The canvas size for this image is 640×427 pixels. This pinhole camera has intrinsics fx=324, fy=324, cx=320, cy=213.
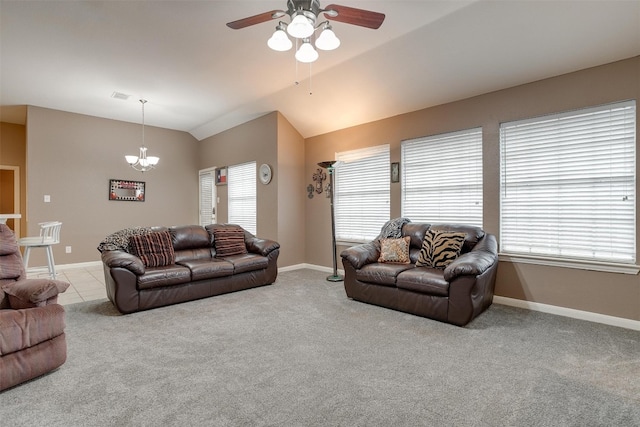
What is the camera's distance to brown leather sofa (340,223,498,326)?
3.02 meters

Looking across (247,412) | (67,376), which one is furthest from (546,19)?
(67,376)

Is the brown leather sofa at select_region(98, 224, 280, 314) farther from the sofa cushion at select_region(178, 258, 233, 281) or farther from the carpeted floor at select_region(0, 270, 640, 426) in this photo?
the carpeted floor at select_region(0, 270, 640, 426)

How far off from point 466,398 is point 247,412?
4.16ft

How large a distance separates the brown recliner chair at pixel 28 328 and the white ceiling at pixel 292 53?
2.54 meters

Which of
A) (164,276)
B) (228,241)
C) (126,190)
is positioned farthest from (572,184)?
(126,190)

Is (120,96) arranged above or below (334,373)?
above

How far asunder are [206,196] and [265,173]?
2578mm

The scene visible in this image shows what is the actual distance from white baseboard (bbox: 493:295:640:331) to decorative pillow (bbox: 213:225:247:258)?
11.3 ft

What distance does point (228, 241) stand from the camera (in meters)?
4.78

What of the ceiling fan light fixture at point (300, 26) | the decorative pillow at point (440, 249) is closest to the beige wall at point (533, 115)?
the decorative pillow at point (440, 249)

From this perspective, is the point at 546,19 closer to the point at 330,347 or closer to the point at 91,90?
the point at 330,347

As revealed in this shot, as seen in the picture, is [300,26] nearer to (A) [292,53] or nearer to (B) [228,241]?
(A) [292,53]

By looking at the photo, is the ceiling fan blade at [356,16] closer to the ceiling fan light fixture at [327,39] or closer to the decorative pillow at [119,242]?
the ceiling fan light fixture at [327,39]

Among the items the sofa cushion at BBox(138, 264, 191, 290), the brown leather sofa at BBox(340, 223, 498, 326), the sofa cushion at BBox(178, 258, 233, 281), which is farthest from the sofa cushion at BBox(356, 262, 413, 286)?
the sofa cushion at BBox(138, 264, 191, 290)
